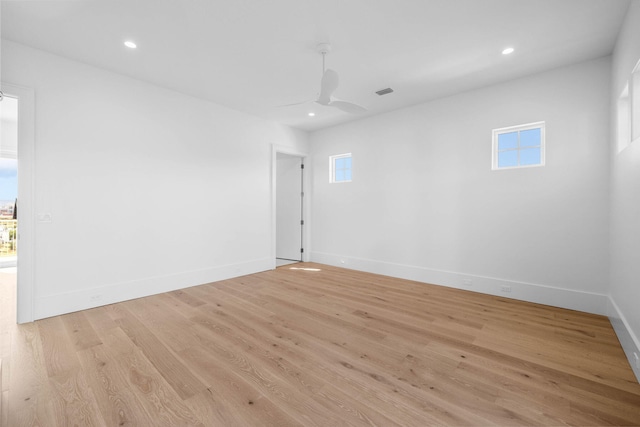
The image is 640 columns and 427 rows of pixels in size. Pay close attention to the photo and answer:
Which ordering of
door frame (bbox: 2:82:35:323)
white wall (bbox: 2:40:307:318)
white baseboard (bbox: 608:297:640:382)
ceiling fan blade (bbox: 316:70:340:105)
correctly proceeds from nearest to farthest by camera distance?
white baseboard (bbox: 608:297:640:382)
ceiling fan blade (bbox: 316:70:340:105)
door frame (bbox: 2:82:35:323)
white wall (bbox: 2:40:307:318)

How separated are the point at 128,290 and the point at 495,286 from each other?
16.2 ft

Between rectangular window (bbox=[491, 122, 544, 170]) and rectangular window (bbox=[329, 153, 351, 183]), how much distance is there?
2578mm

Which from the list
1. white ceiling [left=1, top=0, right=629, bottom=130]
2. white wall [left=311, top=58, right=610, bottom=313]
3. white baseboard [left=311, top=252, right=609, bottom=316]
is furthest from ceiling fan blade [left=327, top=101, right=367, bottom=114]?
white baseboard [left=311, top=252, right=609, bottom=316]

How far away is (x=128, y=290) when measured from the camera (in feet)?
11.6

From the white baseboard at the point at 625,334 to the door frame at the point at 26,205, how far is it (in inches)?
213

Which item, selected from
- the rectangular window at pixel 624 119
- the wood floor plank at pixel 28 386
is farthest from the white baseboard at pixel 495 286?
the wood floor plank at pixel 28 386

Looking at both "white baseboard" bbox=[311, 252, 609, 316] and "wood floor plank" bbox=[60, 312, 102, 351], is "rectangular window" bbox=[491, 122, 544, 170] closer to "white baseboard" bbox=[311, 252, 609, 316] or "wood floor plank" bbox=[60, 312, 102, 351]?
"white baseboard" bbox=[311, 252, 609, 316]

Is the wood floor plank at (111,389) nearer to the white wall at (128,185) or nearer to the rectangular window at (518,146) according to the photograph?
the white wall at (128,185)

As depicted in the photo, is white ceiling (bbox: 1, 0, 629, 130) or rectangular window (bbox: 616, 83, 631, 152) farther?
rectangular window (bbox: 616, 83, 631, 152)

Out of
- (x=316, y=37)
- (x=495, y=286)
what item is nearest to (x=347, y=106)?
(x=316, y=37)

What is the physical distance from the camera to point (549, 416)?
5.18ft

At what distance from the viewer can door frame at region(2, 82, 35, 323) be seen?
283cm

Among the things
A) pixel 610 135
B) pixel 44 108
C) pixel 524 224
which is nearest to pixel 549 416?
pixel 524 224

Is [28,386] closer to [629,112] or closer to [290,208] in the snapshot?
[290,208]
